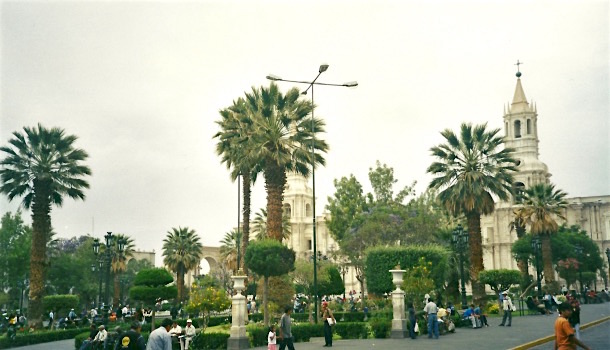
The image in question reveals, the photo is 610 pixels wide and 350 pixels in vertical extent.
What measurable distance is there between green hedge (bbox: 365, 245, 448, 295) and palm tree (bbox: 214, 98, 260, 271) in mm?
7123

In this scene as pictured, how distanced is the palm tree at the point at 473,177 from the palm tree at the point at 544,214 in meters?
11.3

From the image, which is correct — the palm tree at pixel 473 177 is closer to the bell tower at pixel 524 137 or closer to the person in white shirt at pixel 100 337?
the person in white shirt at pixel 100 337

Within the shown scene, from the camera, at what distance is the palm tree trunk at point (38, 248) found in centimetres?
2992

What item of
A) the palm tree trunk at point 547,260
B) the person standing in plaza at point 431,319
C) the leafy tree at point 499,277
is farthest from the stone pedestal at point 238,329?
the palm tree trunk at point 547,260

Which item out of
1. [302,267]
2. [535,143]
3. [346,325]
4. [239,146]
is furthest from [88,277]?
[535,143]

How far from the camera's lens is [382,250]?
104 feet

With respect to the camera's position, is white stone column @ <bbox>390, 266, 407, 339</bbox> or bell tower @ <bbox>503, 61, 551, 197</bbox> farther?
bell tower @ <bbox>503, 61, 551, 197</bbox>

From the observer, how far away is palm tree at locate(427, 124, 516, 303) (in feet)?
115

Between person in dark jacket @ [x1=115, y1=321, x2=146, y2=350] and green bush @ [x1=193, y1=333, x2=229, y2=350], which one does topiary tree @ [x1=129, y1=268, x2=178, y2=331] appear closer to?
green bush @ [x1=193, y1=333, x2=229, y2=350]

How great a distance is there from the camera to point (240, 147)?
34625 mm

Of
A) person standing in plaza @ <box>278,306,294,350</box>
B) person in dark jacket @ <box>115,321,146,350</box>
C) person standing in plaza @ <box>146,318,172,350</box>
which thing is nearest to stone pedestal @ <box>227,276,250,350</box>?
person standing in plaza @ <box>278,306,294,350</box>

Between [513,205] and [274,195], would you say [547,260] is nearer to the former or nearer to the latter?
[274,195]

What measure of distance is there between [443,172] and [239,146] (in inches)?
506

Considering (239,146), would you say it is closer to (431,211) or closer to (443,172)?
(443,172)
